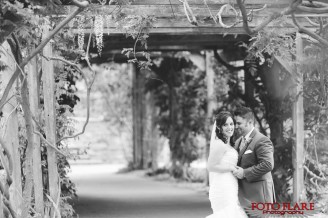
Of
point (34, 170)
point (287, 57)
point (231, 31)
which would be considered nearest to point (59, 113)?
point (34, 170)

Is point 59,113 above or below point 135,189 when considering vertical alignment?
above

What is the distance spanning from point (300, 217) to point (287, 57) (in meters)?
3.36

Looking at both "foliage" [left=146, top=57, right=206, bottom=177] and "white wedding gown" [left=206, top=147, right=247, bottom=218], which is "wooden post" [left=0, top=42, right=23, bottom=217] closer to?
"white wedding gown" [left=206, top=147, right=247, bottom=218]

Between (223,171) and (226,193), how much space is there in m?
0.22

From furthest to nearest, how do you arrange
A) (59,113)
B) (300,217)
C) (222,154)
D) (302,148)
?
1. (302,148)
2. (59,113)
3. (300,217)
4. (222,154)

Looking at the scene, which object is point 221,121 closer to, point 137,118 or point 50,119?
point 50,119

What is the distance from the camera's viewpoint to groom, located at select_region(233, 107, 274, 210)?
6.87m

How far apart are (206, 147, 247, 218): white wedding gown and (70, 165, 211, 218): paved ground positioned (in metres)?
4.81

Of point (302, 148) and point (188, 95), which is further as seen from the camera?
point (188, 95)

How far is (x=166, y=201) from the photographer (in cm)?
1428

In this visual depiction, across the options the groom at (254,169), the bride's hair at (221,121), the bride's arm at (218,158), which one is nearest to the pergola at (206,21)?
the bride's hair at (221,121)

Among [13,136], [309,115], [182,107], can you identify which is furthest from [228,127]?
[182,107]

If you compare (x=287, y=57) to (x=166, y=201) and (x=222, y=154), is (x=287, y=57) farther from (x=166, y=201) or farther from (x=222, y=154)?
(x=166, y=201)

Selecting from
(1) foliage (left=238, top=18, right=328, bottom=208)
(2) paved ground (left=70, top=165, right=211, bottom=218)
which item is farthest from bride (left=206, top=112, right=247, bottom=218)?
(2) paved ground (left=70, top=165, right=211, bottom=218)
